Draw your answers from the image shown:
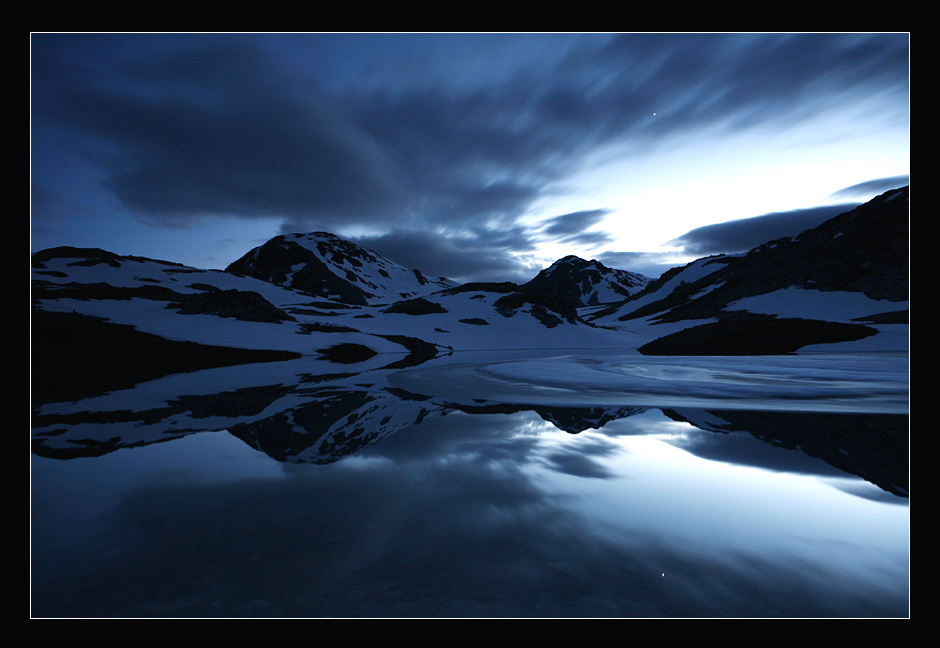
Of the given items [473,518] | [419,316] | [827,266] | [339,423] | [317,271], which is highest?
[317,271]

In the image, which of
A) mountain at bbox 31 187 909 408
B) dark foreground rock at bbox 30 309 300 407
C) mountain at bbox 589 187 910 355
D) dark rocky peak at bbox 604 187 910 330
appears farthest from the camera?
dark rocky peak at bbox 604 187 910 330

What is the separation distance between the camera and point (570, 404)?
12547 millimetres

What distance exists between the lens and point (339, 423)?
984cm

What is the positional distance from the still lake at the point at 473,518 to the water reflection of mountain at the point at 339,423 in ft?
0.30

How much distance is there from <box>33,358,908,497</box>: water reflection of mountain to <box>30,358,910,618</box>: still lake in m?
0.09

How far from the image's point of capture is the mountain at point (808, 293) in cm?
4303

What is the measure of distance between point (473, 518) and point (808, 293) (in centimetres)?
10993

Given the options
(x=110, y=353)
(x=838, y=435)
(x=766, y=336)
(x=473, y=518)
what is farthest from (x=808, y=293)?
(x=110, y=353)

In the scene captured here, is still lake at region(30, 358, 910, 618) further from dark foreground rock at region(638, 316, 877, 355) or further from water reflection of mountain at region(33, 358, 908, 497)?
dark foreground rock at region(638, 316, 877, 355)

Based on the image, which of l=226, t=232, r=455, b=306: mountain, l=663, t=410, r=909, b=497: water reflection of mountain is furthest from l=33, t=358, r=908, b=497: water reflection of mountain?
l=226, t=232, r=455, b=306: mountain

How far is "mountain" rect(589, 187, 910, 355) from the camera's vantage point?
43.0 metres

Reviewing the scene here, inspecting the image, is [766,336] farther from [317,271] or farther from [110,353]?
[317,271]

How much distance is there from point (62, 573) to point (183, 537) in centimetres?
90
